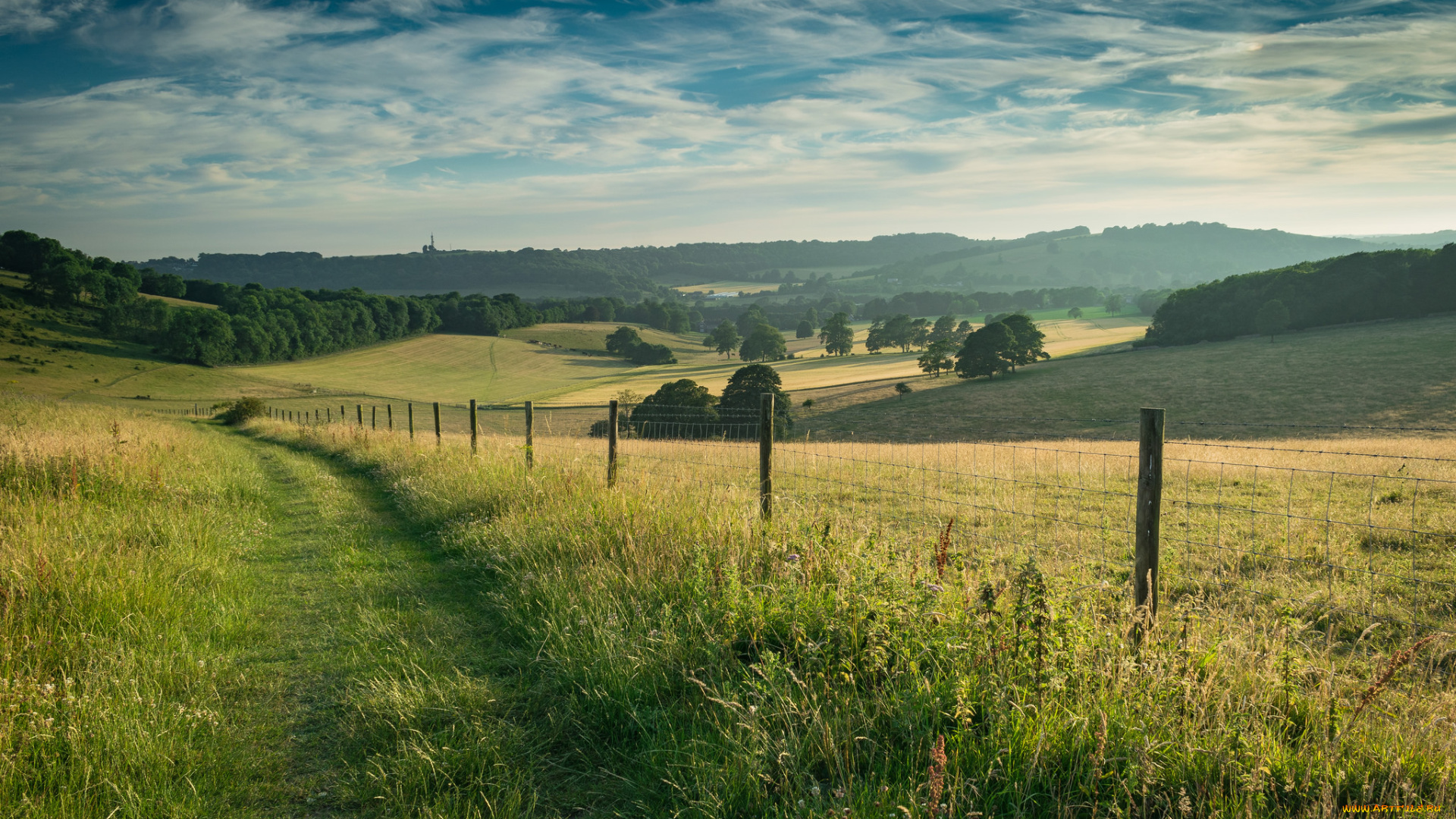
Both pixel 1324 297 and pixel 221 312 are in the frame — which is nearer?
pixel 1324 297

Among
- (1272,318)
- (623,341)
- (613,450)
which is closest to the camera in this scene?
(613,450)

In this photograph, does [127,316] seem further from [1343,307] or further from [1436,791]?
[1343,307]

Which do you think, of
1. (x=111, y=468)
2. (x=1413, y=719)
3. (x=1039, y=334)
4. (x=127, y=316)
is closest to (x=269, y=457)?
(x=111, y=468)

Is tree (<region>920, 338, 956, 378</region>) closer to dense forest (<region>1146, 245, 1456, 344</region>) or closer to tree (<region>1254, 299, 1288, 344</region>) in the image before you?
dense forest (<region>1146, 245, 1456, 344</region>)

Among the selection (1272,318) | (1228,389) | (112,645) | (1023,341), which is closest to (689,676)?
(112,645)

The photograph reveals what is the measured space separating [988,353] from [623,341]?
6176cm

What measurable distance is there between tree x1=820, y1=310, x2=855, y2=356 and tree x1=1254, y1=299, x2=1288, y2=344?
172 feet

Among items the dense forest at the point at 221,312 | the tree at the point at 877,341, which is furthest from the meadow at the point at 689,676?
the tree at the point at 877,341

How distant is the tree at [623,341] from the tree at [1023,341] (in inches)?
2305

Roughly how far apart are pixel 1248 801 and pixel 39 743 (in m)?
5.55

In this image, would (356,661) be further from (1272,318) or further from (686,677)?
(1272,318)

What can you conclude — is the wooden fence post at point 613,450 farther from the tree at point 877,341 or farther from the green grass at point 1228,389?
the tree at point 877,341

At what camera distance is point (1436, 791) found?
9.46 ft

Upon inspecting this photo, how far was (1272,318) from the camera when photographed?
3068 inches
